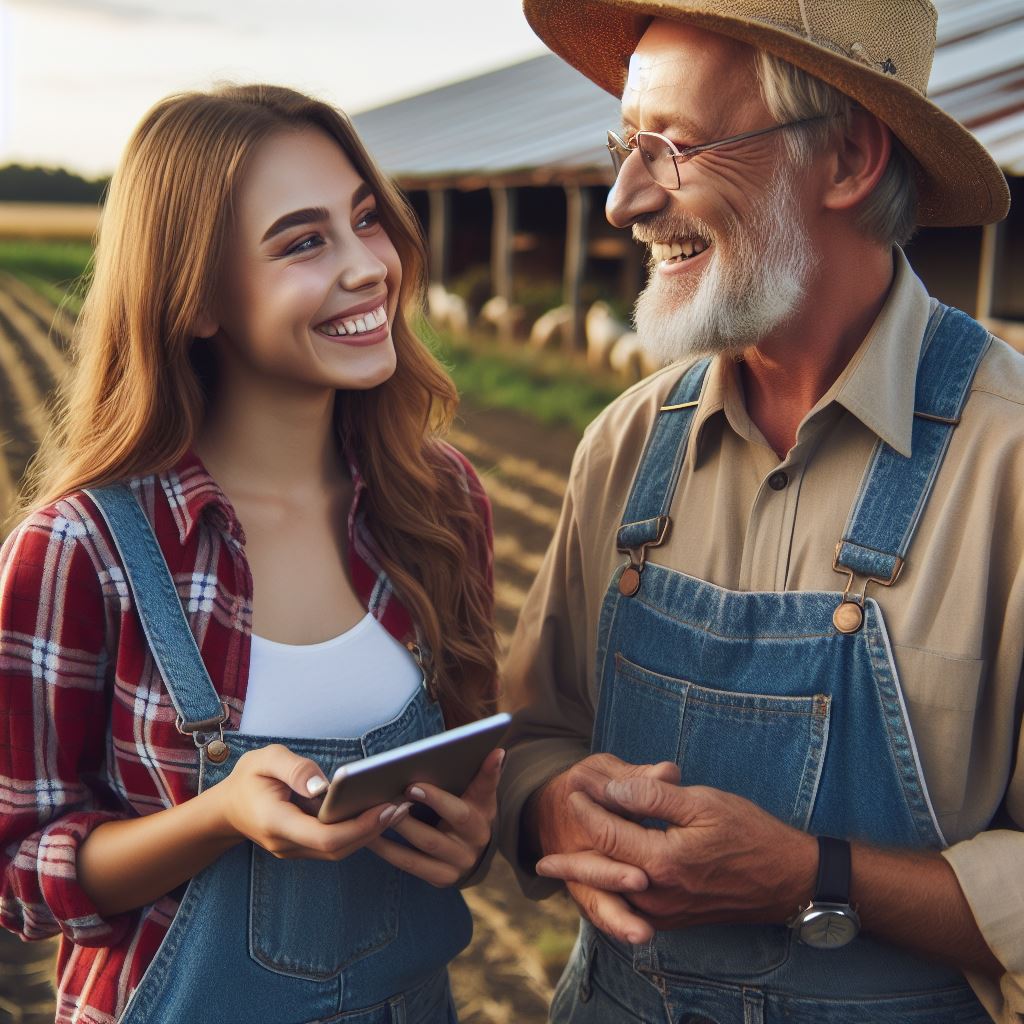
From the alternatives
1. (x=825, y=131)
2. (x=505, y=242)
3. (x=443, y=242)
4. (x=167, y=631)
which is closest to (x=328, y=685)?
(x=167, y=631)

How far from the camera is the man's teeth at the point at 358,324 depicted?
212cm

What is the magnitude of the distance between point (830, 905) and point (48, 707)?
1.25 m

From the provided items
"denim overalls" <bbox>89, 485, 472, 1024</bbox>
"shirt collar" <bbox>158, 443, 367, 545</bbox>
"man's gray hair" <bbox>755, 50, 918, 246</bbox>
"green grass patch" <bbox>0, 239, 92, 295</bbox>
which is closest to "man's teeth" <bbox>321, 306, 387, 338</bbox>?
"shirt collar" <bbox>158, 443, 367, 545</bbox>

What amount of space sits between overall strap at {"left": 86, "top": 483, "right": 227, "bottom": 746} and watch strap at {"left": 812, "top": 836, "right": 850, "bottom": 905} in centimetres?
95

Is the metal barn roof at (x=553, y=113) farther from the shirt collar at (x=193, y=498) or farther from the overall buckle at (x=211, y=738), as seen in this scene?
the overall buckle at (x=211, y=738)

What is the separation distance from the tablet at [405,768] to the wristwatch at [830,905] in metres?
0.54

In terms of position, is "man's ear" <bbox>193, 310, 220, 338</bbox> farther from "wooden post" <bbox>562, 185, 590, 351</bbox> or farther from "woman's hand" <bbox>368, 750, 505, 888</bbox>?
"wooden post" <bbox>562, 185, 590, 351</bbox>

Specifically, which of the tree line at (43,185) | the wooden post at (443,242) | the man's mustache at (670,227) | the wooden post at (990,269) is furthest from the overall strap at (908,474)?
the tree line at (43,185)

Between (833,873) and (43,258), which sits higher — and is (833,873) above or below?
above

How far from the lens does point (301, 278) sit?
205cm

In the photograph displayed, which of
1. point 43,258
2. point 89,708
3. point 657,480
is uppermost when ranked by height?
point 657,480

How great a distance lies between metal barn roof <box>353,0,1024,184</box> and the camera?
10.4m

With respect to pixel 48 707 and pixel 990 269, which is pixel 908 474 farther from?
pixel 990 269

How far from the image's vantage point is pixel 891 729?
1.84 metres
